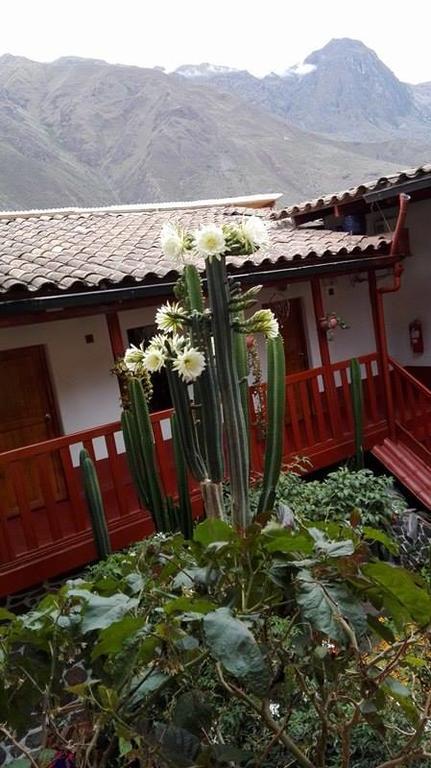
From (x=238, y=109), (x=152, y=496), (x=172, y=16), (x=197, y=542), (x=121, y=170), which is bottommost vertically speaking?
(x=152, y=496)

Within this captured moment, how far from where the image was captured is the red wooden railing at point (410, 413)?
6.78 meters

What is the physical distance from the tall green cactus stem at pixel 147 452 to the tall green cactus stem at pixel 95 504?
1.27 feet

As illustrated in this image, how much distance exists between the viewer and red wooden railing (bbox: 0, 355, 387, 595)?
4.67 m

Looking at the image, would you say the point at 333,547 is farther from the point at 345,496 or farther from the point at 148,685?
the point at 345,496

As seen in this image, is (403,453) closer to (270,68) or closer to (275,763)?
(275,763)

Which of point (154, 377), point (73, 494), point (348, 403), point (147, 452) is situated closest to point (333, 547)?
point (147, 452)

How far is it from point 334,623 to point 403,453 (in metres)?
5.80

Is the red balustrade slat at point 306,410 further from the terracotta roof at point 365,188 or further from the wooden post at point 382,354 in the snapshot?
the terracotta roof at point 365,188

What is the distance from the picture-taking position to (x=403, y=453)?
671cm

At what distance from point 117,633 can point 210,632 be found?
0.20 m

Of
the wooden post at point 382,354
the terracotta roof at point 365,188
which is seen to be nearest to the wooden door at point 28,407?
the wooden post at point 382,354

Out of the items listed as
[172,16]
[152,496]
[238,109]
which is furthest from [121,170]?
[152,496]

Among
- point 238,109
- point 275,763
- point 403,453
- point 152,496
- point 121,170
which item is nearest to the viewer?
point 275,763

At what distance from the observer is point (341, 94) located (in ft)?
236
